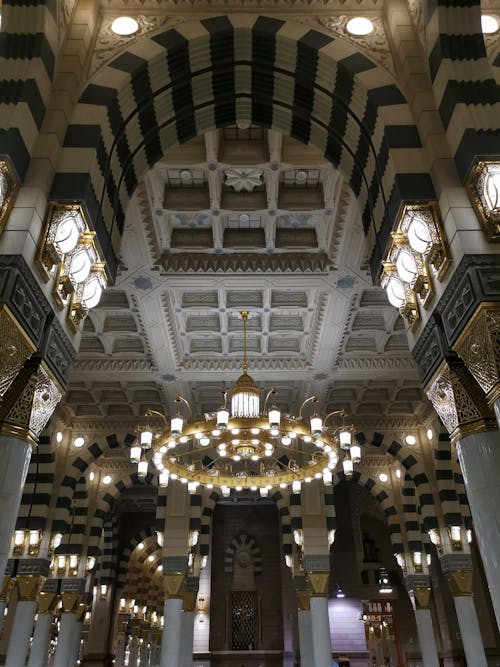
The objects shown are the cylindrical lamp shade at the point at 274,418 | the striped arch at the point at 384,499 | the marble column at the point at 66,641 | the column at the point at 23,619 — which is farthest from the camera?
the striped arch at the point at 384,499

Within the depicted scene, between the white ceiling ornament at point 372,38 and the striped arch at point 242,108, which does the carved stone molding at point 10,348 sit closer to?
the striped arch at point 242,108

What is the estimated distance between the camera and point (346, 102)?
4.99 metres

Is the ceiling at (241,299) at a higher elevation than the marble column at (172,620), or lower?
higher

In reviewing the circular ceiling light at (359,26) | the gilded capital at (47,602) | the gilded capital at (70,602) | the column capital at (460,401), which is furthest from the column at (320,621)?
the circular ceiling light at (359,26)

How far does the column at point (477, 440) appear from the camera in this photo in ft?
11.1

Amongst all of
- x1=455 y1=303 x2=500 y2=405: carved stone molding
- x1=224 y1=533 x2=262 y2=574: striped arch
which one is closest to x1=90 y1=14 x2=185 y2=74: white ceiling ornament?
x1=455 y1=303 x2=500 y2=405: carved stone molding

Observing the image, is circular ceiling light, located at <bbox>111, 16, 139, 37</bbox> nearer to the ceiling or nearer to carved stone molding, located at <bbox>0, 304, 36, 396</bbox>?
the ceiling

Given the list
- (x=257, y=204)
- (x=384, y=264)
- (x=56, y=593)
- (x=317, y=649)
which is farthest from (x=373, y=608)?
(x=384, y=264)

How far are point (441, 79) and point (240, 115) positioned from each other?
203 centimetres

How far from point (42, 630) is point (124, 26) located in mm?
11417

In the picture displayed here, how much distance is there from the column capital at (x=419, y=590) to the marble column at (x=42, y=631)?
7.83 meters

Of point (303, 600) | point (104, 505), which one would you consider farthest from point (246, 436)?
point (104, 505)

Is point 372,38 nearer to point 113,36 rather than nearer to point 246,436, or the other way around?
point 113,36

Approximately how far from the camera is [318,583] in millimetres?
11000
